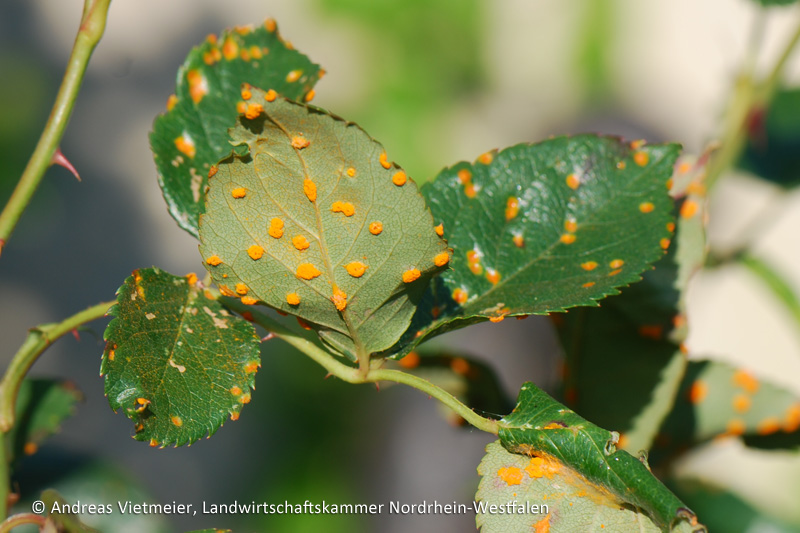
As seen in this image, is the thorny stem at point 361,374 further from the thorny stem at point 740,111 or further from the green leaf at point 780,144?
the green leaf at point 780,144

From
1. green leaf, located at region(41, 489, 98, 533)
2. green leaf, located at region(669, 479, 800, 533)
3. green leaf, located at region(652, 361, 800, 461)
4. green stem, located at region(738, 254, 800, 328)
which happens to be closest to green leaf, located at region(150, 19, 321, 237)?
green leaf, located at region(41, 489, 98, 533)

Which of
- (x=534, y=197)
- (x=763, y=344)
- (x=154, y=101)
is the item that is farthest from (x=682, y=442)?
(x=154, y=101)

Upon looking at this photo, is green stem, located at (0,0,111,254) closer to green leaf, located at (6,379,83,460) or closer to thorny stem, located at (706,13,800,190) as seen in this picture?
green leaf, located at (6,379,83,460)

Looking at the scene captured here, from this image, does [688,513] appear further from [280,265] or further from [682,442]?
[682,442]

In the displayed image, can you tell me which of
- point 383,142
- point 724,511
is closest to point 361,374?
point 724,511

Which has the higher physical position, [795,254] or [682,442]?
[682,442]
